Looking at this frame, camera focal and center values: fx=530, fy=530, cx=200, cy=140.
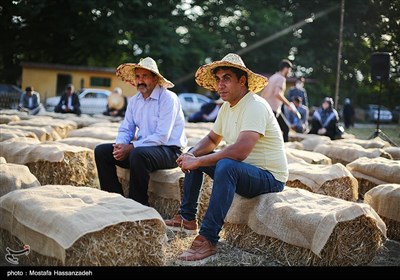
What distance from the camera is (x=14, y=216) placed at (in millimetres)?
3227

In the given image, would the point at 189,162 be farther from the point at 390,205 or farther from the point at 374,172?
the point at 374,172

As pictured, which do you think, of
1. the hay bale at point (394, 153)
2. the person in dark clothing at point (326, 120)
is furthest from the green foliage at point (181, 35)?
the hay bale at point (394, 153)

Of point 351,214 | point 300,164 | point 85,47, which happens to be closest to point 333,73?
point 85,47

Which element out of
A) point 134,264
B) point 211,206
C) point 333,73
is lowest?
point 134,264

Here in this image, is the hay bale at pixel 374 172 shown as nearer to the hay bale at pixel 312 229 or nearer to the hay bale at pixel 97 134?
the hay bale at pixel 312 229

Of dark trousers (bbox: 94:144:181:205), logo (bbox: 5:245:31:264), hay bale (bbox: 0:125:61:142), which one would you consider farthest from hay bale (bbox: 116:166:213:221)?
hay bale (bbox: 0:125:61:142)

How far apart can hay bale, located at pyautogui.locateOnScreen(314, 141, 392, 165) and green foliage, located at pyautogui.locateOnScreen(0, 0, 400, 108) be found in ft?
51.5

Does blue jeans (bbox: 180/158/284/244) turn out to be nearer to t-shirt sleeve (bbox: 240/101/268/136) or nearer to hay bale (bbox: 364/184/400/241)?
t-shirt sleeve (bbox: 240/101/268/136)

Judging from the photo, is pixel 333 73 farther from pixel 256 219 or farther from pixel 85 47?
pixel 256 219

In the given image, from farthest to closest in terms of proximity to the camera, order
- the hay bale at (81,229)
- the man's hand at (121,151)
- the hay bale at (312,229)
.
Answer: the man's hand at (121,151) < the hay bale at (312,229) < the hay bale at (81,229)

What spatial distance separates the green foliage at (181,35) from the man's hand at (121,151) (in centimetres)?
1895

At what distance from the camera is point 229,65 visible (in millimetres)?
3775

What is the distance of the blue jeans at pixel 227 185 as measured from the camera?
3383mm

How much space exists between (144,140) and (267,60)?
2902cm
